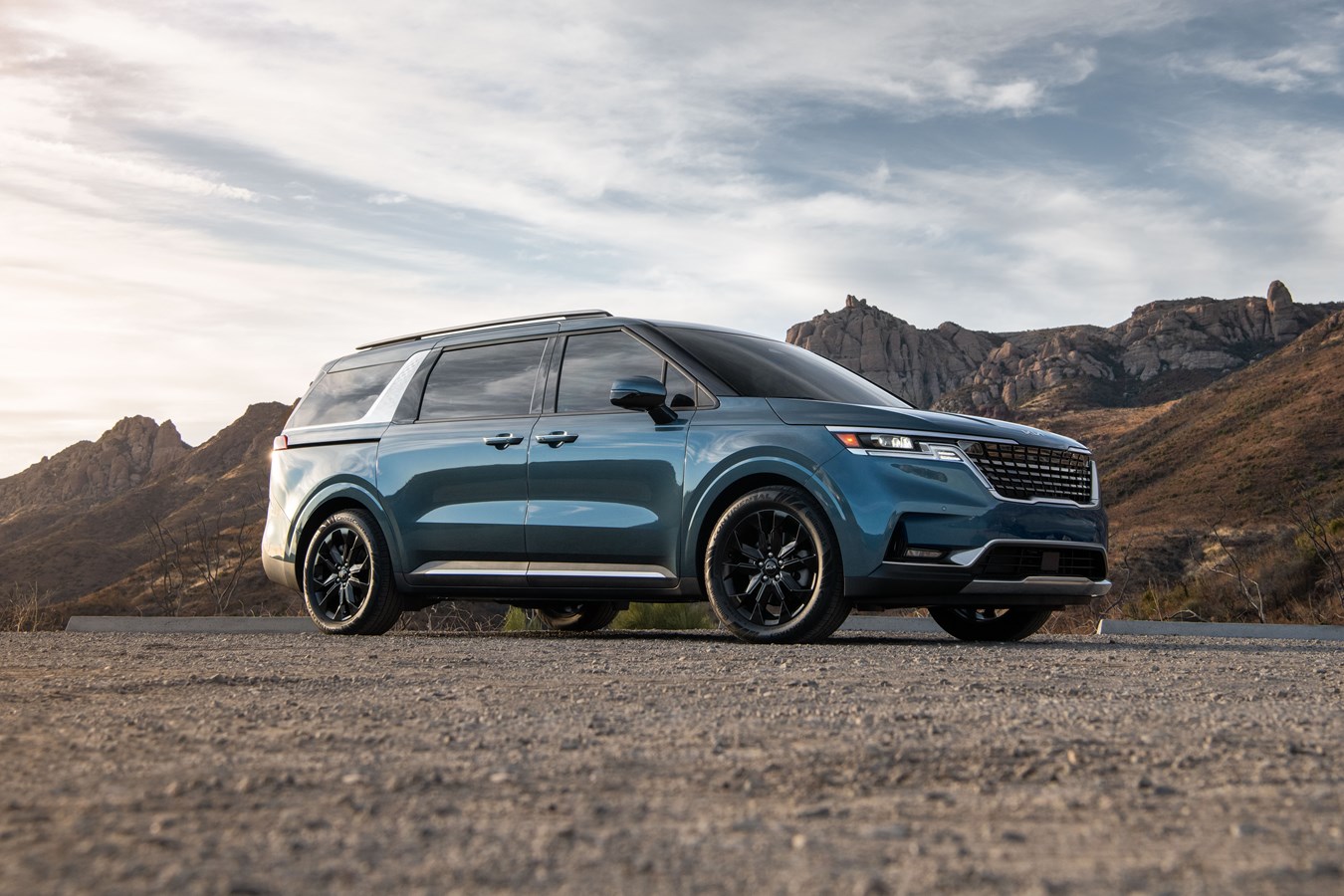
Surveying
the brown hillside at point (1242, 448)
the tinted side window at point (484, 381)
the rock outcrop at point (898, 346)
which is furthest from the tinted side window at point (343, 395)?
the rock outcrop at point (898, 346)

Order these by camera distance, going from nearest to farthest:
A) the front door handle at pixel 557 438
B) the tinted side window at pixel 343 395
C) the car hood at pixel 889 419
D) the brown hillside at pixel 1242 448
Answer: the car hood at pixel 889 419, the front door handle at pixel 557 438, the tinted side window at pixel 343 395, the brown hillside at pixel 1242 448

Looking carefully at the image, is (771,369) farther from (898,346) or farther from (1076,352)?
(898,346)

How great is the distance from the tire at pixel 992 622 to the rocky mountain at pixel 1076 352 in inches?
4218

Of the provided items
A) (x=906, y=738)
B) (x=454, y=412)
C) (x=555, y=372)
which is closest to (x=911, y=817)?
(x=906, y=738)

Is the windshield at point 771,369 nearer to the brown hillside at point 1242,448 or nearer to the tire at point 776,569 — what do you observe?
the tire at point 776,569

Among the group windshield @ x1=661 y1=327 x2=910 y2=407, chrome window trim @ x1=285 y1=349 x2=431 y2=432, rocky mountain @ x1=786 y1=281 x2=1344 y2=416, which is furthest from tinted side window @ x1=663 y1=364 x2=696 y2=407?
rocky mountain @ x1=786 y1=281 x2=1344 y2=416

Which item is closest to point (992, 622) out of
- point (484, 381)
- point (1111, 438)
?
point (484, 381)

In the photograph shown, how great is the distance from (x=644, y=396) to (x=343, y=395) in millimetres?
3064

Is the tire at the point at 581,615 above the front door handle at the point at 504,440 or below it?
below

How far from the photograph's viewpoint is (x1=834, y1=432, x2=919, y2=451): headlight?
683cm

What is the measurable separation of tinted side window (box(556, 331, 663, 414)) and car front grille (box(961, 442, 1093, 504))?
197cm

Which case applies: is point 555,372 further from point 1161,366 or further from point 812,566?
point 1161,366

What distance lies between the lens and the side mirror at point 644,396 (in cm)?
727

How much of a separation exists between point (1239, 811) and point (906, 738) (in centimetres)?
101
